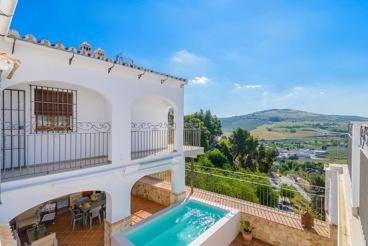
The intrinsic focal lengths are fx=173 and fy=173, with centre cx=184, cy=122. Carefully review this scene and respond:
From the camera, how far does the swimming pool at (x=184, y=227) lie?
25.7 ft

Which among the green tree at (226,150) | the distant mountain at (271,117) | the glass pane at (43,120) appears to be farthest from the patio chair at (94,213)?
the distant mountain at (271,117)

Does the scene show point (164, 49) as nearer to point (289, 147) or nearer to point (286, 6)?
point (286, 6)

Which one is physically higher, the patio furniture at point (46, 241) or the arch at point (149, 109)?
the arch at point (149, 109)

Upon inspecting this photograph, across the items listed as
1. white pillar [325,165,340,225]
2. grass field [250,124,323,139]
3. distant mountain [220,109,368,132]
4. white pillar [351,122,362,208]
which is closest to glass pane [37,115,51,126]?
white pillar [351,122,362,208]

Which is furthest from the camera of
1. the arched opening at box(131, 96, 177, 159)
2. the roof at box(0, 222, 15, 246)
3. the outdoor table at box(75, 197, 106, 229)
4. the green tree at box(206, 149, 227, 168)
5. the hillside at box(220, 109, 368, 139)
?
the hillside at box(220, 109, 368, 139)

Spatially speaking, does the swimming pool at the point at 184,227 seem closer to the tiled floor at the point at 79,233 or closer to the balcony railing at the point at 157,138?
the tiled floor at the point at 79,233

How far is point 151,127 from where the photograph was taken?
11.9m

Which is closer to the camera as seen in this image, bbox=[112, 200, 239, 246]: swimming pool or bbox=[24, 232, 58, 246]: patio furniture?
bbox=[24, 232, 58, 246]: patio furniture

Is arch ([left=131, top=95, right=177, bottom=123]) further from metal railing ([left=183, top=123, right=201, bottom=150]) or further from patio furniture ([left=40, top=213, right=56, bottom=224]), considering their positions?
patio furniture ([left=40, top=213, right=56, bottom=224])

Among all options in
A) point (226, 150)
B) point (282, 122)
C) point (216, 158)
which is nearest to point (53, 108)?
point (216, 158)

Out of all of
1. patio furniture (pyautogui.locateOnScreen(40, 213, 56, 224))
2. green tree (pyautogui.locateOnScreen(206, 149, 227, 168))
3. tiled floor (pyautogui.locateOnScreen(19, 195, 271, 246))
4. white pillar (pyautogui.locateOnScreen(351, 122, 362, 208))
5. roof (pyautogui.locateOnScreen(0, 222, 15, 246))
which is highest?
white pillar (pyautogui.locateOnScreen(351, 122, 362, 208))

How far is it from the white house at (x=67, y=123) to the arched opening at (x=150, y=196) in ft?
9.15

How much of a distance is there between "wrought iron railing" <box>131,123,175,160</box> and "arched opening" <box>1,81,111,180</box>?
6.40ft

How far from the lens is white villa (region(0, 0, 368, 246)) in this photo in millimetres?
5547
